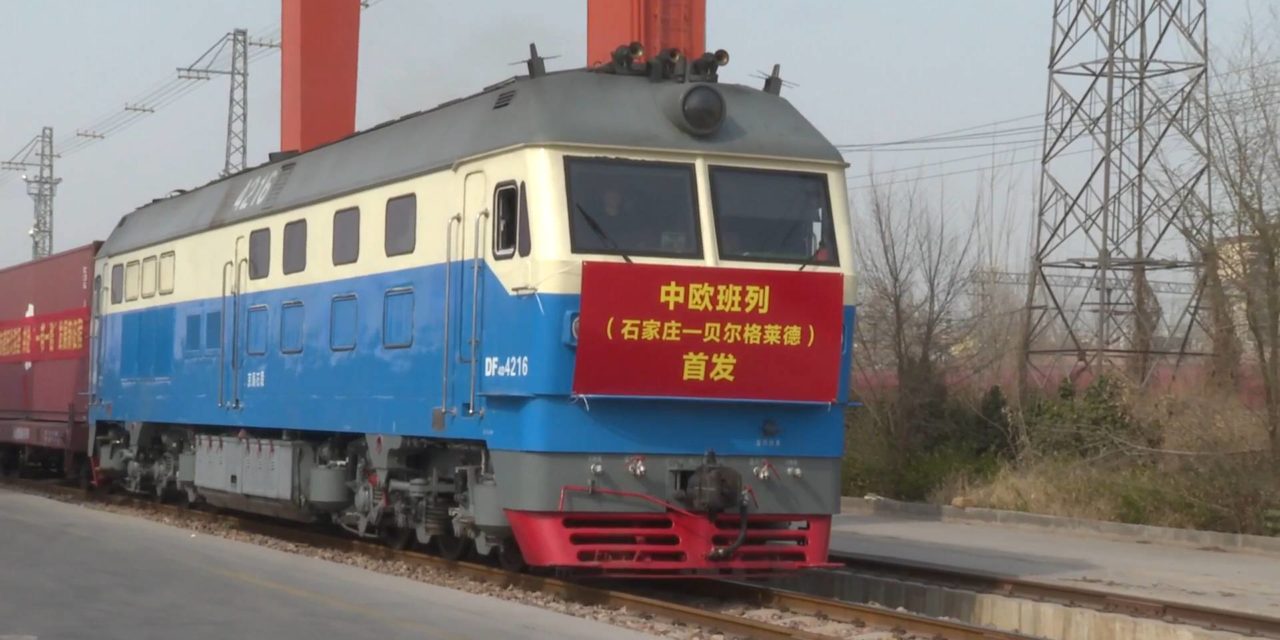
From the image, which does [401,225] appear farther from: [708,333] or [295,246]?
[708,333]

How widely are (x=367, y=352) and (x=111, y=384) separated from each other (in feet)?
29.9

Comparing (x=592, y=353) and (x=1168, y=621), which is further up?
(x=592, y=353)

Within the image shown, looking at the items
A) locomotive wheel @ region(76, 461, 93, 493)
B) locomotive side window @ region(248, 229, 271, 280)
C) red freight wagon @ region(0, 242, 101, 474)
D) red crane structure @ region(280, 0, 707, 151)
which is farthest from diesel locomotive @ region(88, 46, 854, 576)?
locomotive wheel @ region(76, 461, 93, 493)

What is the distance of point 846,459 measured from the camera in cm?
2617

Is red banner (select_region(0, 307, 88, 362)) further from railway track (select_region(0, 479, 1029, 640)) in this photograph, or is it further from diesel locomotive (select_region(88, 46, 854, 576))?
diesel locomotive (select_region(88, 46, 854, 576))

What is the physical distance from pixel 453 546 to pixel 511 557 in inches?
42.8

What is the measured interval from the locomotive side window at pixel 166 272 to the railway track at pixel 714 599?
459cm

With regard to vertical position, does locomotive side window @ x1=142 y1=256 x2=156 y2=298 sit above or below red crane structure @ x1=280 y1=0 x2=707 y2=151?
below

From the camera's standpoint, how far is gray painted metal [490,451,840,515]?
460 inches

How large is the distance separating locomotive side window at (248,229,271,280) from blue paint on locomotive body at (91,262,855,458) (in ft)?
0.77

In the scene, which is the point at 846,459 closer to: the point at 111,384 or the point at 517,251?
the point at 111,384

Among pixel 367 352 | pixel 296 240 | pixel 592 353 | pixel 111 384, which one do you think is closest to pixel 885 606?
pixel 592 353

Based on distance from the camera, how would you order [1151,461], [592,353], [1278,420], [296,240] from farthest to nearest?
1. [1151,461]
2. [1278,420]
3. [296,240]
4. [592,353]

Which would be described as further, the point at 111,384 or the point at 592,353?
the point at 111,384
